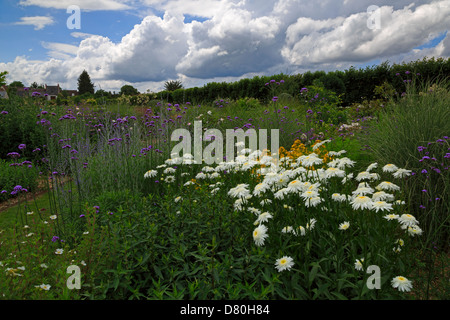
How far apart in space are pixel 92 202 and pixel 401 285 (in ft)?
12.3

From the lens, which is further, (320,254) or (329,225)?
(329,225)

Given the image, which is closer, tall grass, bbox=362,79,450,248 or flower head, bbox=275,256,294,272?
flower head, bbox=275,256,294,272

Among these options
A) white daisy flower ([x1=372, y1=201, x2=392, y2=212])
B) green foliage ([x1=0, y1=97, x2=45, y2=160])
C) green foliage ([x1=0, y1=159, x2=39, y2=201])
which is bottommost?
green foliage ([x1=0, y1=159, x2=39, y2=201])

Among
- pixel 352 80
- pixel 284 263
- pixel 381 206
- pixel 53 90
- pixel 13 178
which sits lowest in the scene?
pixel 13 178

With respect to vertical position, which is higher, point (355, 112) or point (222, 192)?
point (355, 112)

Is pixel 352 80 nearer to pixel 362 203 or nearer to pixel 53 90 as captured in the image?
pixel 362 203

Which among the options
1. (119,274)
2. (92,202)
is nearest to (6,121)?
(92,202)

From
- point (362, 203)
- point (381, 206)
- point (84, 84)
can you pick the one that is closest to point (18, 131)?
point (362, 203)

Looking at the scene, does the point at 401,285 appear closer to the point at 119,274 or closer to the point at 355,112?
the point at 119,274

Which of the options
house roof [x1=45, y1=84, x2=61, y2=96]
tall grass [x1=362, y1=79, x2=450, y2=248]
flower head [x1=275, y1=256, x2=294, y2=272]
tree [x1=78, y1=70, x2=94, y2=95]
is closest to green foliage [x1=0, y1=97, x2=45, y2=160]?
flower head [x1=275, y1=256, x2=294, y2=272]

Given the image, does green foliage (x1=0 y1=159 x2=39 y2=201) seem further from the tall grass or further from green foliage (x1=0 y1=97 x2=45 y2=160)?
the tall grass

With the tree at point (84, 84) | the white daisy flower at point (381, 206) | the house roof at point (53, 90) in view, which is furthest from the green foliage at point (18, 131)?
the house roof at point (53, 90)

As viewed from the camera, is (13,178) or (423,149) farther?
(13,178)

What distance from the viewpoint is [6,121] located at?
27.3 feet
